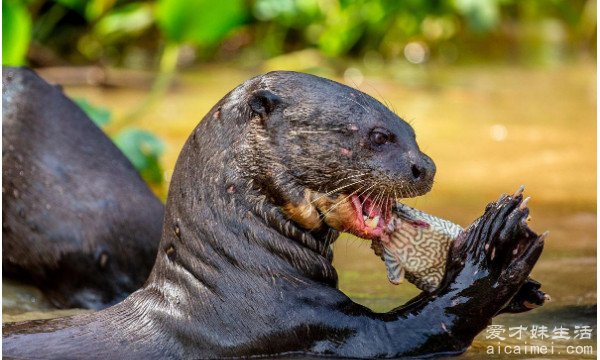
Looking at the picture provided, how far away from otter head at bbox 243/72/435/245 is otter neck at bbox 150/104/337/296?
2.2 inches

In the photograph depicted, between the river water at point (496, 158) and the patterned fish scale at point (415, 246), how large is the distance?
298 millimetres

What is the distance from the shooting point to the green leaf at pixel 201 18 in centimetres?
649

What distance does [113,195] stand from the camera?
4.91m

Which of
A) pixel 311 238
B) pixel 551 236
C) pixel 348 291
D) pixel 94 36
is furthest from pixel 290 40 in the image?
pixel 311 238

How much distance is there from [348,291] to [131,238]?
0.89 metres

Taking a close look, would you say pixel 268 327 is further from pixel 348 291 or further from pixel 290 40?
pixel 290 40

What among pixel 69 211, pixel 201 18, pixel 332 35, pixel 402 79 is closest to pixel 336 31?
pixel 332 35

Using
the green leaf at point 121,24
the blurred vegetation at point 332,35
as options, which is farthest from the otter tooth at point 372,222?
the green leaf at point 121,24

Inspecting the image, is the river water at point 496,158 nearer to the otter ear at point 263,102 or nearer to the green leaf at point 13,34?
the otter ear at point 263,102

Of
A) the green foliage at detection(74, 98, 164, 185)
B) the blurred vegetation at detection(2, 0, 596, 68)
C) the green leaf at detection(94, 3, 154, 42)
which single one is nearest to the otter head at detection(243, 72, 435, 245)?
the green foliage at detection(74, 98, 164, 185)

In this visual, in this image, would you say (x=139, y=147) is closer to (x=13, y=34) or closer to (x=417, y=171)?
(x=13, y=34)

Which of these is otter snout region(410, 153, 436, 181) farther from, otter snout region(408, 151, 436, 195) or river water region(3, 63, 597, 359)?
river water region(3, 63, 597, 359)

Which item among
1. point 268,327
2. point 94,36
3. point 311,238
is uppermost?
point 94,36

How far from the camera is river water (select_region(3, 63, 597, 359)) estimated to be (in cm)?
430
